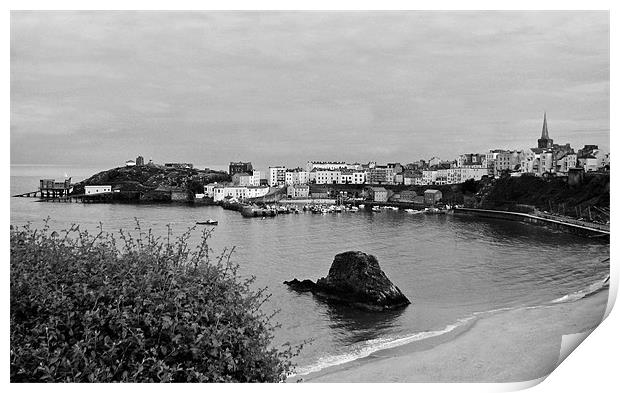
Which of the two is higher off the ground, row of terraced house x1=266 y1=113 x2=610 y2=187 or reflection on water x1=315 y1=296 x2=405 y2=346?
row of terraced house x1=266 y1=113 x2=610 y2=187

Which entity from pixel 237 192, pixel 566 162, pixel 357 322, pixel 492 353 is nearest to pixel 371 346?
pixel 357 322

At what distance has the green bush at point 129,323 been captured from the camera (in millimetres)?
2684

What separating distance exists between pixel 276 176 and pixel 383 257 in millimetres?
1036

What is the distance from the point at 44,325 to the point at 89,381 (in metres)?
0.32

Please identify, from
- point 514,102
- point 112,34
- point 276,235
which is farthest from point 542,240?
point 112,34

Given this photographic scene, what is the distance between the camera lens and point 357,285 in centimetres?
446

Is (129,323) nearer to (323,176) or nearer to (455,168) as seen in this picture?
(323,176)

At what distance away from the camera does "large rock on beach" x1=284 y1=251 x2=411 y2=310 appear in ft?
14.6

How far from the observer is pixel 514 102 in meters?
4.77

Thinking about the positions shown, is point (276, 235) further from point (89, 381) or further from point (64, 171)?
point (89, 381)

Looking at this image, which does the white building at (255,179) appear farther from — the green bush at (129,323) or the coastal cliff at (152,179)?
the green bush at (129,323)

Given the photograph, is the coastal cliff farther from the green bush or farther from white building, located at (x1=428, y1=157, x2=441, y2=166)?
white building, located at (x1=428, y1=157, x2=441, y2=166)

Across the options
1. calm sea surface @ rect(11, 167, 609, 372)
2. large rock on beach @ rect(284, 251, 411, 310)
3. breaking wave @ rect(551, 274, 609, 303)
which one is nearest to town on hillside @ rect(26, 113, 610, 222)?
calm sea surface @ rect(11, 167, 609, 372)

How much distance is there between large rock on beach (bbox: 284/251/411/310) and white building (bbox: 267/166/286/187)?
0.74m
